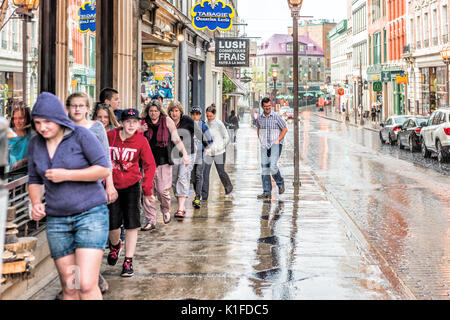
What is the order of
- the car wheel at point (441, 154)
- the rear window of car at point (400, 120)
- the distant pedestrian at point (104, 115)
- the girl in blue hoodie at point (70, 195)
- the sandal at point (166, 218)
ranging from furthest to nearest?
the rear window of car at point (400, 120) < the car wheel at point (441, 154) < the sandal at point (166, 218) < the distant pedestrian at point (104, 115) < the girl in blue hoodie at point (70, 195)

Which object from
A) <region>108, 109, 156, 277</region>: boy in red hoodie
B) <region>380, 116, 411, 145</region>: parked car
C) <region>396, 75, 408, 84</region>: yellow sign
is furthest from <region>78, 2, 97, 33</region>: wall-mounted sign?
<region>396, 75, 408, 84</region>: yellow sign

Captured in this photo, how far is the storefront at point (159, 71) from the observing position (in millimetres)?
18422

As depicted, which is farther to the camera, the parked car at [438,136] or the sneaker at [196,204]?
the parked car at [438,136]

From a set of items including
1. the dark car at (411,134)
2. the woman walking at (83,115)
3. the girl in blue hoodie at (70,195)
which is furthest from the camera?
the dark car at (411,134)

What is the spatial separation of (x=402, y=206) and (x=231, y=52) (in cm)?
1475

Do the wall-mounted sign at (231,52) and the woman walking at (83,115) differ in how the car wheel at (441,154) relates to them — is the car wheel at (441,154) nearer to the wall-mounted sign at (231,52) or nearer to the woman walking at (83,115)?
the wall-mounted sign at (231,52)

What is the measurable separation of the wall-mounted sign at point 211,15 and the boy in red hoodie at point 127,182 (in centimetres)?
1319

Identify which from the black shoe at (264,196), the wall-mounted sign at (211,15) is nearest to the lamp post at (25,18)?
the black shoe at (264,196)

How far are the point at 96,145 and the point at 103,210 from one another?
48 centimetres

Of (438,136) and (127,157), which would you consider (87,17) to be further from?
(438,136)

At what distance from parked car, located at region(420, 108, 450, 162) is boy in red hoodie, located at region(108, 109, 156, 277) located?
16.0 meters

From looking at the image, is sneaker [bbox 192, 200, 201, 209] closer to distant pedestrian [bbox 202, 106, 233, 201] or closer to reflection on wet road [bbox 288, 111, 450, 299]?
distant pedestrian [bbox 202, 106, 233, 201]

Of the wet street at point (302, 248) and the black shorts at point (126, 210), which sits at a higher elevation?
the black shorts at point (126, 210)

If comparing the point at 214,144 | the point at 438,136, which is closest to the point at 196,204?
the point at 214,144
